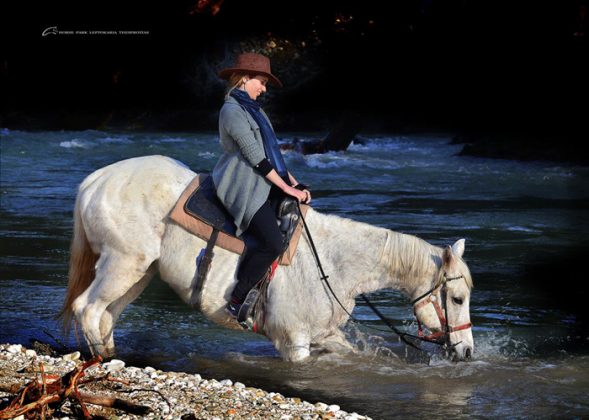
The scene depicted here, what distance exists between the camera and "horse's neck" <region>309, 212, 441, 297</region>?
6004mm

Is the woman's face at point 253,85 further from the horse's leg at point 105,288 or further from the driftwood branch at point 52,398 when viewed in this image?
the driftwood branch at point 52,398

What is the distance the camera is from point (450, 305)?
5.98m

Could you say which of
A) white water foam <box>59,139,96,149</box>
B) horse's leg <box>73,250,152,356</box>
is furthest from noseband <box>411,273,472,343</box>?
white water foam <box>59,139,96,149</box>

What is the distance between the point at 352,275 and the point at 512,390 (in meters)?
1.19

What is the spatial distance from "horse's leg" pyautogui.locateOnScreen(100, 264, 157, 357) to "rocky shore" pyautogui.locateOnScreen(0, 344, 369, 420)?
1.62ft

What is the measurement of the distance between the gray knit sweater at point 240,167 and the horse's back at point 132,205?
1.33 feet

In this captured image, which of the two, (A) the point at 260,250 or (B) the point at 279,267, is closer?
(A) the point at 260,250

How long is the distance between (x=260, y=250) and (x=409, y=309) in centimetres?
231

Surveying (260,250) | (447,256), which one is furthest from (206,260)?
(447,256)

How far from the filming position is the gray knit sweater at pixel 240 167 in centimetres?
582

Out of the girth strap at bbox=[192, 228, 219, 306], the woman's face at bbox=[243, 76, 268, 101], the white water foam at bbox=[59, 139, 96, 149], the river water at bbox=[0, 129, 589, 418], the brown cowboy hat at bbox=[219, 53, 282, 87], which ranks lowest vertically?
the white water foam at bbox=[59, 139, 96, 149]

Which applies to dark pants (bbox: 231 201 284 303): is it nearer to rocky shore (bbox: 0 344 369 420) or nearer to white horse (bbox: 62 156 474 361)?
white horse (bbox: 62 156 474 361)

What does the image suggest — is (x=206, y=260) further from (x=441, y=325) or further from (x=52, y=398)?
(x=52, y=398)

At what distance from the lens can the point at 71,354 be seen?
6027 millimetres
